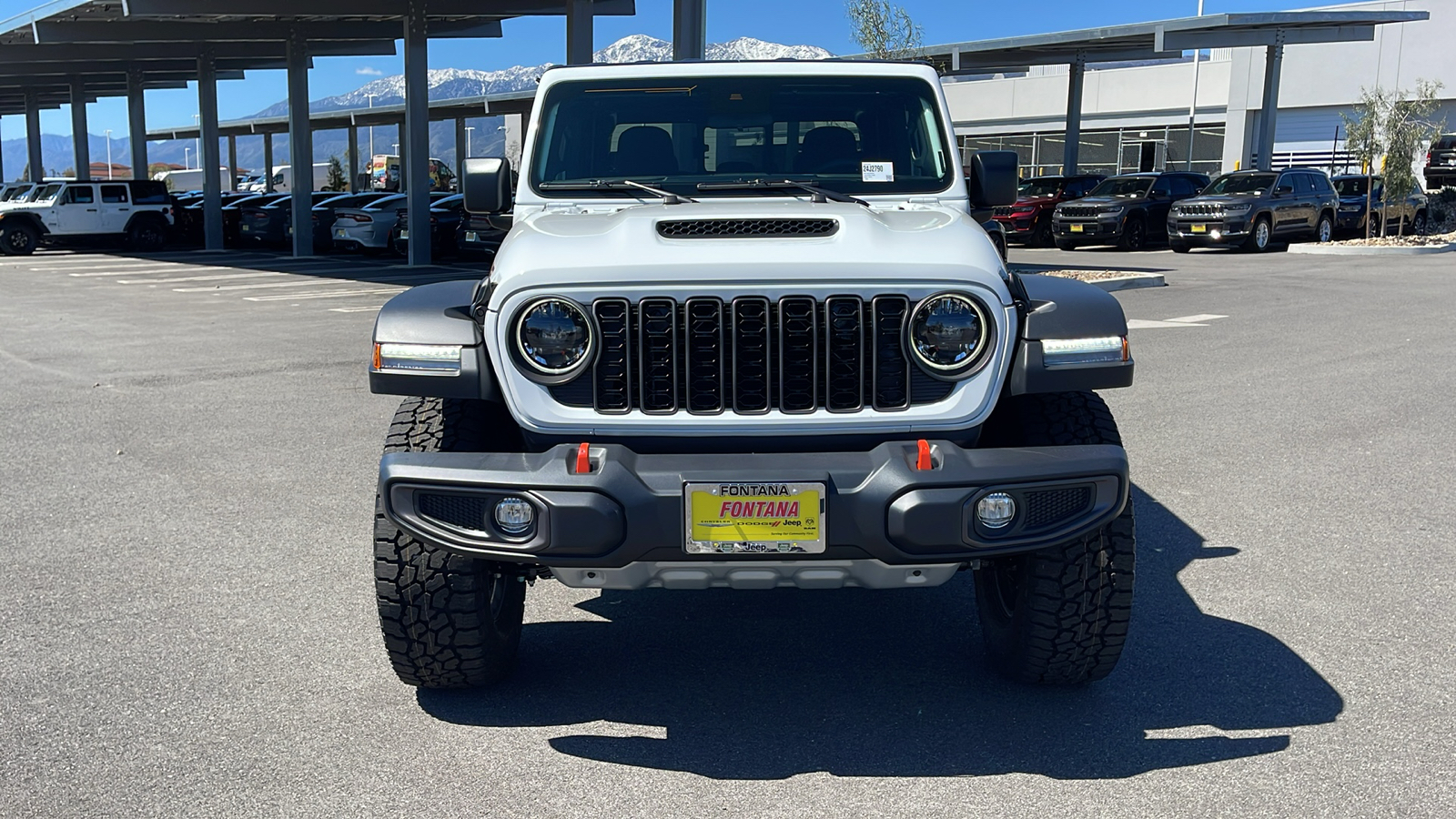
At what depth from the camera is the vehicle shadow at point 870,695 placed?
12.3 feet

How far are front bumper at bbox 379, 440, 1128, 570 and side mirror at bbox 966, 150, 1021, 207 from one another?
167 centimetres

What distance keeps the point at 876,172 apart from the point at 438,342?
193cm

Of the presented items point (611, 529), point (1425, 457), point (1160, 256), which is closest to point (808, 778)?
point (611, 529)

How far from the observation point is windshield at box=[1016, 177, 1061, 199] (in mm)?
30531

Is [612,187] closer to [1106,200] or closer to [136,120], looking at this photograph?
[1106,200]

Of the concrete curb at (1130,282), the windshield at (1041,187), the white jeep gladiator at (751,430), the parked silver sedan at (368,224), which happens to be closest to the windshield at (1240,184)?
the windshield at (1041,187)

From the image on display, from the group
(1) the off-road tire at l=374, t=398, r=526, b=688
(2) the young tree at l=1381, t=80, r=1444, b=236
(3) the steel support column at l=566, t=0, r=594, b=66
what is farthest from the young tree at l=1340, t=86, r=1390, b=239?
(1) the off-road tire at l=374, t=398, r=526, b=688

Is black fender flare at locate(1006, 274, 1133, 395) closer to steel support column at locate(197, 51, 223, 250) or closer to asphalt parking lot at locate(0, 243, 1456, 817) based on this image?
asphalt parking lot at locate(0, 243, 1456, 817)

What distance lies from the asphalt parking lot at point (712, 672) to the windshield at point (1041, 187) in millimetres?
23034

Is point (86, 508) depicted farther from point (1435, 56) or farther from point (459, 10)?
point (1435, 56)

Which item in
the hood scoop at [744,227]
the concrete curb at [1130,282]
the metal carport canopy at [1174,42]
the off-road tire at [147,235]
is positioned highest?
the metal carport canopy at [1174,42]

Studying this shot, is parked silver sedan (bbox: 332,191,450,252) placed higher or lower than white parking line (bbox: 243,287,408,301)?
higher

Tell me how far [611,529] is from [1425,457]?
5887 mm

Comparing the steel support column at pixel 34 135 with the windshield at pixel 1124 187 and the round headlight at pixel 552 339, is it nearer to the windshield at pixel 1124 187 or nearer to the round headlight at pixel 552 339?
the windshield at pixel 1124 187
